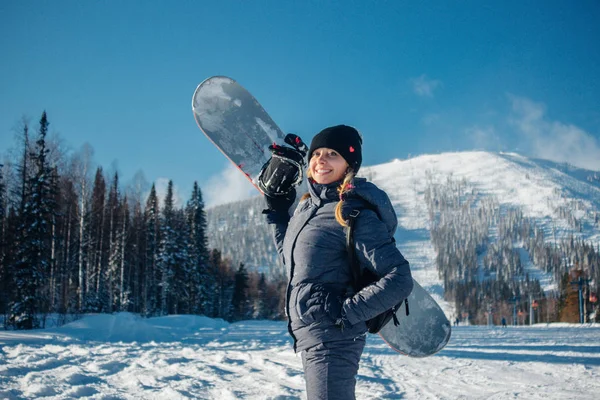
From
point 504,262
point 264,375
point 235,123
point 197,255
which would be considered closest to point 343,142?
point 235,123

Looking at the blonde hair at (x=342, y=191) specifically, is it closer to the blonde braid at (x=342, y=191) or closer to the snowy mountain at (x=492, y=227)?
the blonde braid at (x=342, y=191)

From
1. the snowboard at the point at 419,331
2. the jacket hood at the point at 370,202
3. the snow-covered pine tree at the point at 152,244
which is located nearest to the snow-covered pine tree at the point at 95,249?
the snow-covered pine tree at the point at 152,244

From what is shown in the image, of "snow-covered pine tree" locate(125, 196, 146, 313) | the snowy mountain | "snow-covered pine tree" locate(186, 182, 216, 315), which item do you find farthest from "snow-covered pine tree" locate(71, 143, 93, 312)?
the snowy mountain

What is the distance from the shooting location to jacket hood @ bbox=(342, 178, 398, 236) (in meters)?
1.87

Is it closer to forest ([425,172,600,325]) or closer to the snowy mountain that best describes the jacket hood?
forest ([425,172,600,325])

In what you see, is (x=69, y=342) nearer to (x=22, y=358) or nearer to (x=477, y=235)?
(x=22, y=358)

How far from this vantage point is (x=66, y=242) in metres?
23.6

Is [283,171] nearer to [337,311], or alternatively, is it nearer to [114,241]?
[337,311]

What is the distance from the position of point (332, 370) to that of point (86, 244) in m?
23.3

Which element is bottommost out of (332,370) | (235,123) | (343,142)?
(332,370)

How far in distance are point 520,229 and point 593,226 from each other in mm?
26408

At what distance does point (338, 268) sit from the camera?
1.84 metres

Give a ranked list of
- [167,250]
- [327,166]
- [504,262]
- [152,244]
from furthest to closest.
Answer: [504,262] < [152,244] < [167,250] < [327,166]

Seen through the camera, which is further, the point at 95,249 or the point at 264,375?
the point at 95,249
